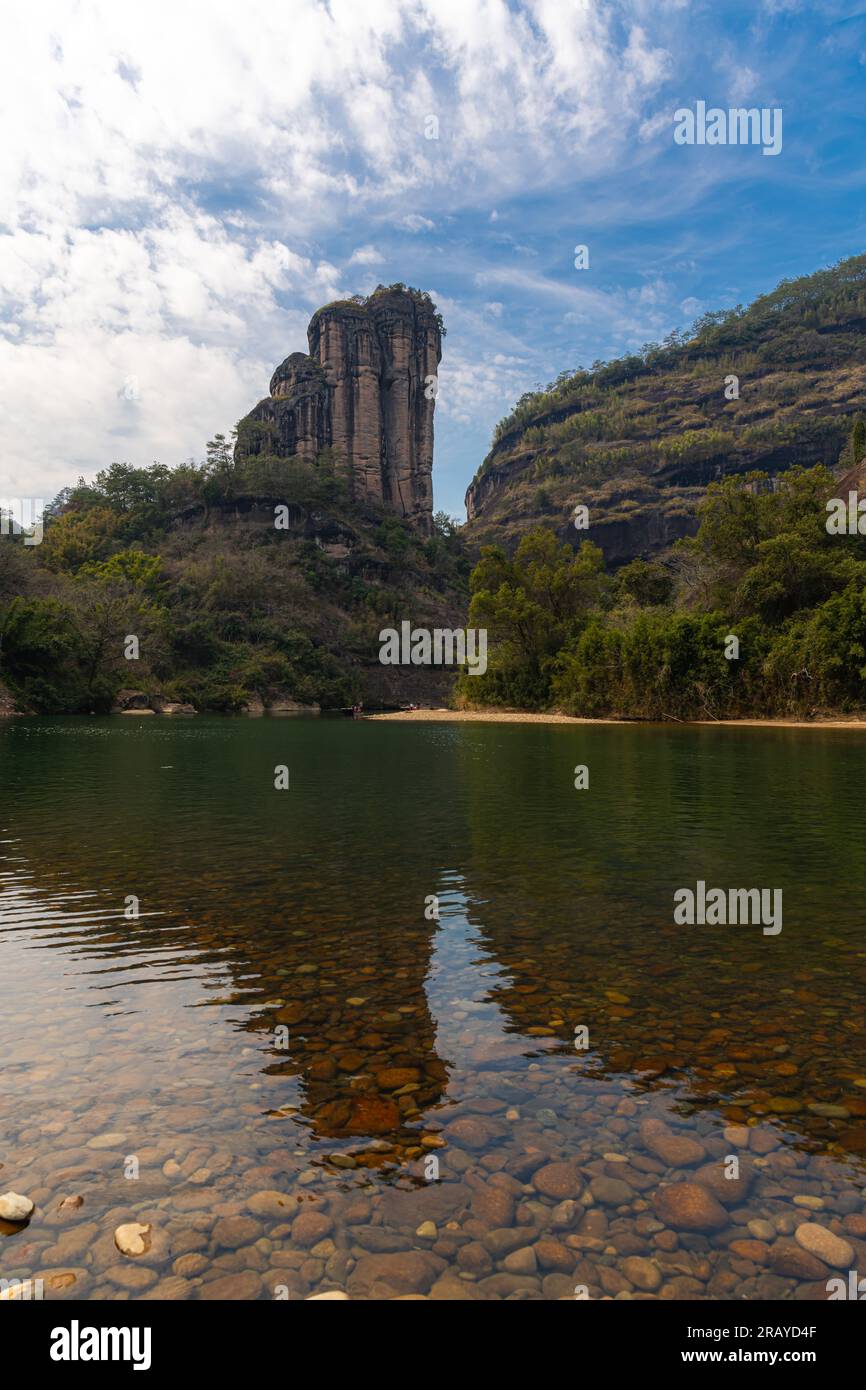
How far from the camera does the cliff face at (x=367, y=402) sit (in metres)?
156

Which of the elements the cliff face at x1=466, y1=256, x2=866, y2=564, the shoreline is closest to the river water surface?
the shoreline

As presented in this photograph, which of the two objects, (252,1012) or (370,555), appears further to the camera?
(370,555)

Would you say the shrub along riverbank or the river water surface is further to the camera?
the shrub along riverbank

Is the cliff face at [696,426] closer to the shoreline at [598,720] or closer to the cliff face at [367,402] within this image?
the cliff face at [367,402]

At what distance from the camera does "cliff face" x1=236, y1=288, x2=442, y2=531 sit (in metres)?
156

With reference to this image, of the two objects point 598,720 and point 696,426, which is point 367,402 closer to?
point 696,426

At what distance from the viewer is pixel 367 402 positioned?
157000mm

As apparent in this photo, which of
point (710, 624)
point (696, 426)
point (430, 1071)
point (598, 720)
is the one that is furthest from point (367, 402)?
point (430, 1071)

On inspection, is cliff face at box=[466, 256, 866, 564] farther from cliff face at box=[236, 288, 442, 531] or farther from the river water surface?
the river water surface

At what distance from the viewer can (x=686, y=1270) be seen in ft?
10.2
